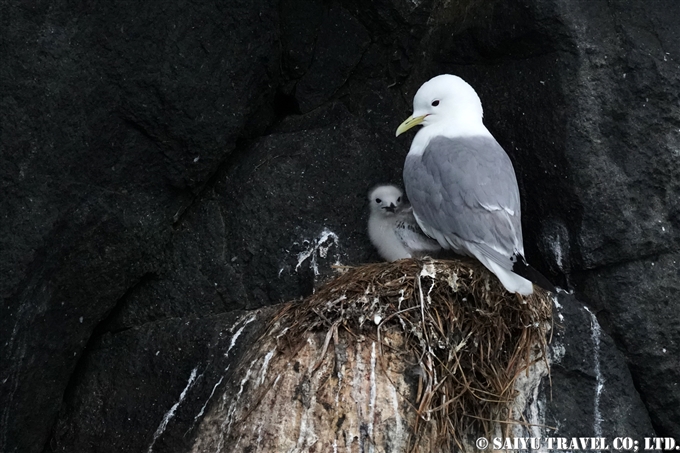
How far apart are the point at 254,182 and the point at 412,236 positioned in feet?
2.34

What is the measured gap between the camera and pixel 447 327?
3.28m

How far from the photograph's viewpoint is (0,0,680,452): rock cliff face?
333 cm

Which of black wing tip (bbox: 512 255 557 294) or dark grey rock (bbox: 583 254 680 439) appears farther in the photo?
dark grey rock (bbox: 583 254 680 439)

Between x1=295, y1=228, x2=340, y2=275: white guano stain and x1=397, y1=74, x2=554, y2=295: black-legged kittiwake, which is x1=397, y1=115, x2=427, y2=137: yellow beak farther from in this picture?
x1=295, y1=228, x2=340, y2=275: white guano stain

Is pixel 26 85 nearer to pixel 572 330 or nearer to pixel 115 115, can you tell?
pixel 115 115

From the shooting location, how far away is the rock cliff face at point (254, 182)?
10.9 feet

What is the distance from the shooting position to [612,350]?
3672 mm

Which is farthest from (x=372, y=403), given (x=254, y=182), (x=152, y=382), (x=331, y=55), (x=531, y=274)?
(x=331, y=55)

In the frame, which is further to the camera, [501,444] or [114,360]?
[114,360]

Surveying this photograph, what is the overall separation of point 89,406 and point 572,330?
6.45ft

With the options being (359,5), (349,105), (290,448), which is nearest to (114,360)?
(290,448)

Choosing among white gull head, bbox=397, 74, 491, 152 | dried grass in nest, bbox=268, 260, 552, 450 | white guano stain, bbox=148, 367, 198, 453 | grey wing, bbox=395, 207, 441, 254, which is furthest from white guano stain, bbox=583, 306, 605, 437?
white guano stain, bbox=148, 367, 198, 453

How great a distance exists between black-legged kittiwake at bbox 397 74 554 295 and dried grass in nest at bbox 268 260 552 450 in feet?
0.39

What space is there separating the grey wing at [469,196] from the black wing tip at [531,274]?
42mm
